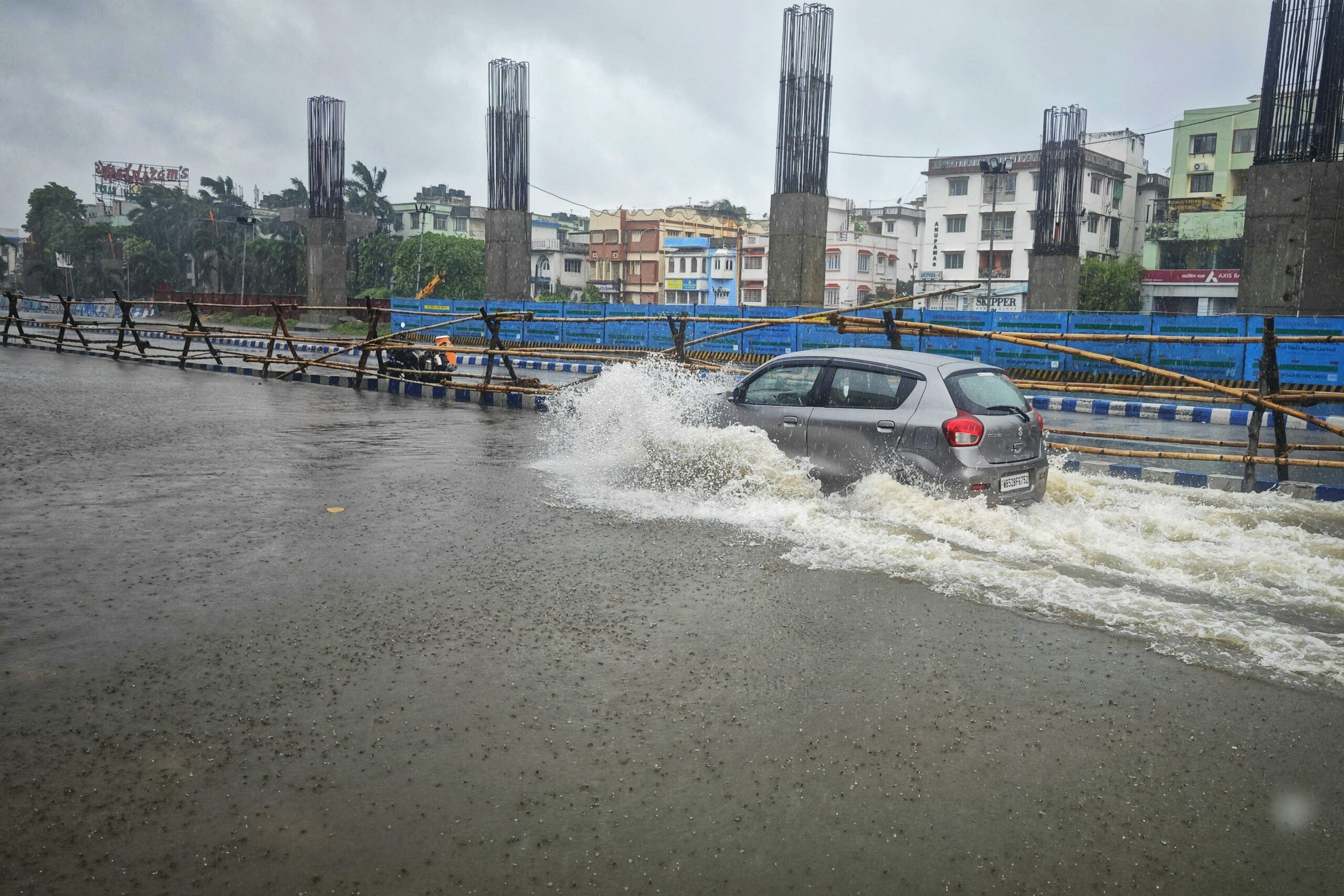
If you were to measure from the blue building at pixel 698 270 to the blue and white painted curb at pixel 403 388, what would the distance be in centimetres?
6768

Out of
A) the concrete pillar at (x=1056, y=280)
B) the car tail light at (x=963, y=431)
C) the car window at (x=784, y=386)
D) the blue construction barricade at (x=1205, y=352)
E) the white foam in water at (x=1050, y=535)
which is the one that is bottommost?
the white foam in water at (x=1050, y=535)

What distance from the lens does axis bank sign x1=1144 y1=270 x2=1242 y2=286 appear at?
5781 centimetres

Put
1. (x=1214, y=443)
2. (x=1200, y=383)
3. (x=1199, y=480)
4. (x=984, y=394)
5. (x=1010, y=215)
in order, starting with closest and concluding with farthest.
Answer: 1. (x=984, y=394)
2. (x=1200, y=383)
3. (x=1199, y=480)
4. (x=1214, y=443)
5. (x=1010, y=215)

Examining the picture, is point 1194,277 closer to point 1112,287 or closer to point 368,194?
point 1112,287

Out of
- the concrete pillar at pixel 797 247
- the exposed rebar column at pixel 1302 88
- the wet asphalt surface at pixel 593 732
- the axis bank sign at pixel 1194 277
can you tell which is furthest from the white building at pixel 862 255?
the wet asphalt surface at pixel 593 732

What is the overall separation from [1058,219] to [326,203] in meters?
32.0

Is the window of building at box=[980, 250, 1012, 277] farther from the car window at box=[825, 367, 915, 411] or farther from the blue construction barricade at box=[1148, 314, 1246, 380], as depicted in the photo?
the car window at box=[825, 367, 915, 411]

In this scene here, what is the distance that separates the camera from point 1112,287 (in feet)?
207

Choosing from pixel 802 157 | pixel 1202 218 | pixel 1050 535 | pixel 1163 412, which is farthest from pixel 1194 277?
pixel 1050 535

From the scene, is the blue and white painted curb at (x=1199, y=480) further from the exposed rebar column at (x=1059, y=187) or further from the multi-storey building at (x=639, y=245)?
the multi-storey building at (x=639, y=245)

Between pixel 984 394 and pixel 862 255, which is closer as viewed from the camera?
pixel 984 394

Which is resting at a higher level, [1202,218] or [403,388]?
[1202,218]

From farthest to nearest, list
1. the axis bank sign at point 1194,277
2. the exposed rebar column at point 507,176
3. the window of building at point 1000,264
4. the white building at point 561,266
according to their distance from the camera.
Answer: the white building at point 561,266
the window of building at point 1000,264
the axis bank sign at point 1194,277
the exposed rebar column at point 507,176

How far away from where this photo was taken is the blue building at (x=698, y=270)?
308 feet
